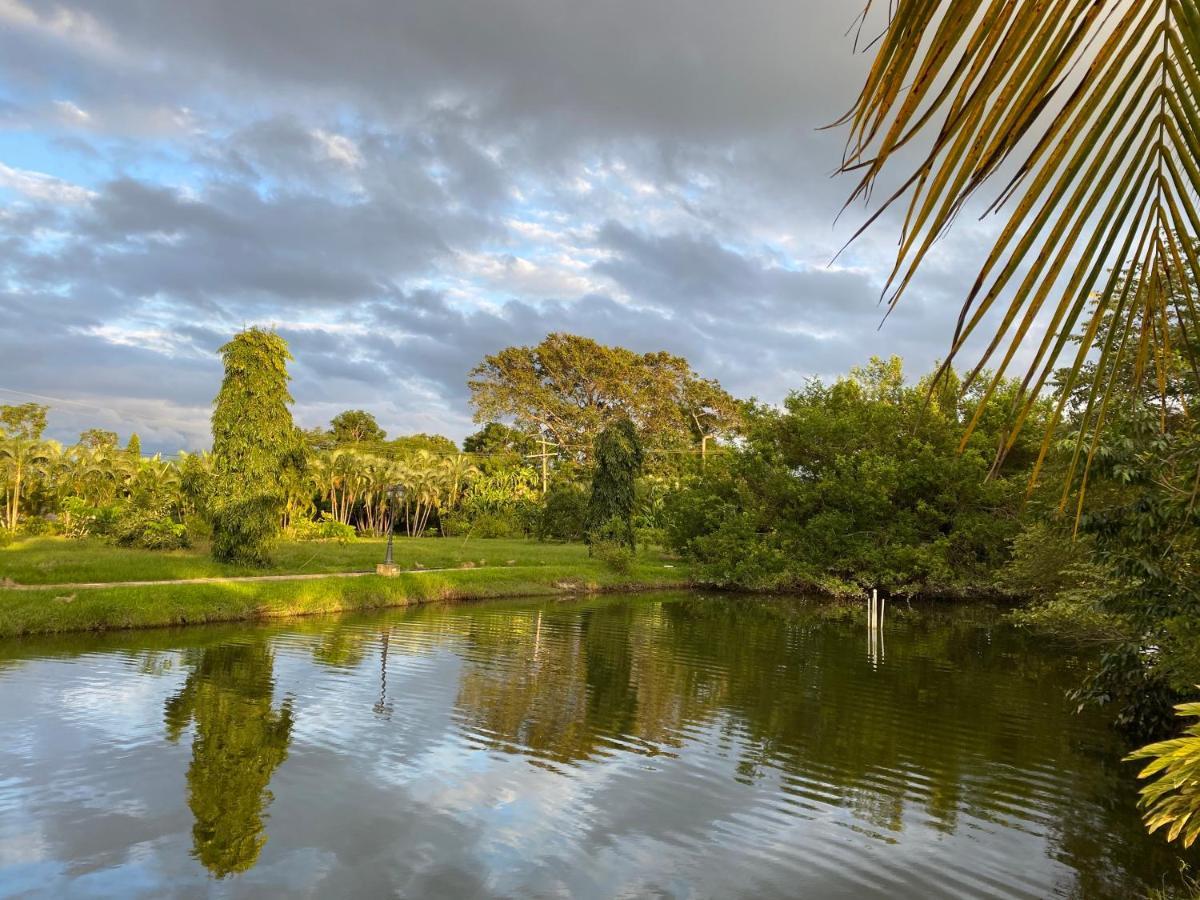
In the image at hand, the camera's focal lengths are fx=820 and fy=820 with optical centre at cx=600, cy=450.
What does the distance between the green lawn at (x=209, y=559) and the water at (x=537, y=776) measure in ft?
13.0

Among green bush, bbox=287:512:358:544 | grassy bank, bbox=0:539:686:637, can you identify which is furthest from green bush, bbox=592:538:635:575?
green bush, bbox=287:512:358:544

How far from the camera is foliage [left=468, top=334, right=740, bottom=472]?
5647 cm

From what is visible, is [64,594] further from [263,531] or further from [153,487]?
[153,487]

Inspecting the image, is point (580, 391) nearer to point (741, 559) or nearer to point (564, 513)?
point (564, 513)

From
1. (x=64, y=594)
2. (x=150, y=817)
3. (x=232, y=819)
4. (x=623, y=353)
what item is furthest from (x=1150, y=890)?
(x=623, y=353)

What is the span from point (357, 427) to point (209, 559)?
45.0m

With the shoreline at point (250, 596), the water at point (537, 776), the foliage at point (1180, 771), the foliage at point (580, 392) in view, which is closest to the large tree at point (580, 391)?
the foliage at point (580, 392)

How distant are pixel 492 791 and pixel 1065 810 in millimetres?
6540

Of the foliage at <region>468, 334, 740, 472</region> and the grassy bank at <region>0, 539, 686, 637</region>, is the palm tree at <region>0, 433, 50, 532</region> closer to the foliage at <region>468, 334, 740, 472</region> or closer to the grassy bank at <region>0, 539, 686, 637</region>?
the grassy bank at <region>0, 539, 686, 637</region>

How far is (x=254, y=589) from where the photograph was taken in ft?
70.5

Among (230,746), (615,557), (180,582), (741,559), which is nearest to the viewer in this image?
(230,746)

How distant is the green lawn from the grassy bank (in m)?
0.05

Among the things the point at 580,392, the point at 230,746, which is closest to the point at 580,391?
the point at 580,392

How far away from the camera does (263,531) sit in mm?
24438
